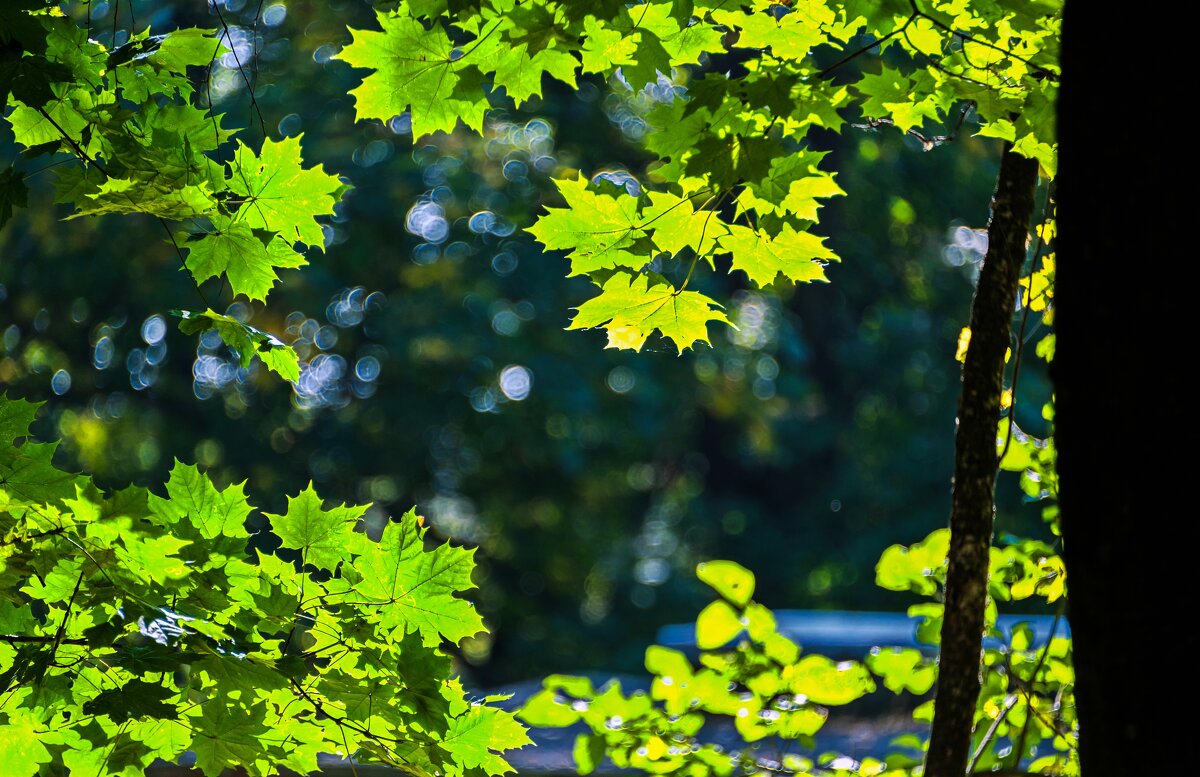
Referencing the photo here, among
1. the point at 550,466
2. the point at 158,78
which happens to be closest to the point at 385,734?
the point at 158,78

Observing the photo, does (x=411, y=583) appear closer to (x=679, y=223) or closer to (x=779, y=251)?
(x=679, y=223)

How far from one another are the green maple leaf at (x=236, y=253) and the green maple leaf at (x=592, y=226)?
477 millimetres

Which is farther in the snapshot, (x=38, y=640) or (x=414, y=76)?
(x=414, y=76)

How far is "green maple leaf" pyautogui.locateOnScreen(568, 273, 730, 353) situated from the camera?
7.34 ft

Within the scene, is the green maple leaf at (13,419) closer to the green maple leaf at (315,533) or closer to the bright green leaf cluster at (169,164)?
the bright green leaf cluster at (169,164)

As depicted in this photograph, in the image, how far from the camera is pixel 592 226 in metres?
2.22

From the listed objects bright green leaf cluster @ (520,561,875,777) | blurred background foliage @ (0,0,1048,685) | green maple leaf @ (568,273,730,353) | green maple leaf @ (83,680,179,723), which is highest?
blurred background foliage @ (0,0,1048,685)

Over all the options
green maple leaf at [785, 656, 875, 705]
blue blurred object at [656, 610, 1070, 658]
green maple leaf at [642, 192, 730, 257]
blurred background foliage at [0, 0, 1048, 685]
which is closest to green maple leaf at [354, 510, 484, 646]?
green maple leaf at [642, 192, 730, 257]

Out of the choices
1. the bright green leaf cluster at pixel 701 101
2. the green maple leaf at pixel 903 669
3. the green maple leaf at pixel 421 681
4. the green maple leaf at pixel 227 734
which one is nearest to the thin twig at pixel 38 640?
the green maple leaf at pixel 227 734

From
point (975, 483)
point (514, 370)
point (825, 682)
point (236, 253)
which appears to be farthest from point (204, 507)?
point (514, 370)

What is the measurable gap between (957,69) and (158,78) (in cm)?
149

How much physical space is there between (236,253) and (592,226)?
64 cm

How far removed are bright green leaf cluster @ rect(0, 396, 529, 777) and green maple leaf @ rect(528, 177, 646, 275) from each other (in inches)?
22.9

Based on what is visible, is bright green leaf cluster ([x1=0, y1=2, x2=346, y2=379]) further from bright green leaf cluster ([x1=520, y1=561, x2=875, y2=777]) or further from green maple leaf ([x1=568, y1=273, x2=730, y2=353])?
bright green leaf cluster ([x1=520, y1=561, x2=875, y2=777])
